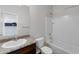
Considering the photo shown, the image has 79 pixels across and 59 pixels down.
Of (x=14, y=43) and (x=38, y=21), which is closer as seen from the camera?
(x=14, y=43)

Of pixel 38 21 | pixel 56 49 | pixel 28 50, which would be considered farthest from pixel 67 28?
pixel 28 50

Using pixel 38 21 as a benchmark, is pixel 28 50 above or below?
below

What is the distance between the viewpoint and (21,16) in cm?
130

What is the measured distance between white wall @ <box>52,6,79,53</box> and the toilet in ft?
0.58

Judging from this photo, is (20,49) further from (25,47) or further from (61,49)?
(61,49)

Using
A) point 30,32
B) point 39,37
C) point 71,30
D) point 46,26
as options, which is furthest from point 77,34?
point 30,32

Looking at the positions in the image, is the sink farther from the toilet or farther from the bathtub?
the bathtub

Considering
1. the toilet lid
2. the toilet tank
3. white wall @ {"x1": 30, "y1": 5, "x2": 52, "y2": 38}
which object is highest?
white wall @ {"x1": 30, "y1": 5, "x2": 52, "y2": 38}

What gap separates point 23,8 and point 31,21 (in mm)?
258

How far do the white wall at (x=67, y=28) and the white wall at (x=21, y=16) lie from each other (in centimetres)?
48

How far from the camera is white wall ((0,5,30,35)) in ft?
4.02

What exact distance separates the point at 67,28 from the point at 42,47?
567 millimetres

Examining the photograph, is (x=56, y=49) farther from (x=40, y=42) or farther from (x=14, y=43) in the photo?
(x=14, y=43)

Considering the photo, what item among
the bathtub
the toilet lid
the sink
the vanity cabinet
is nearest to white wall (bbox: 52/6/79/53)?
the bathtub
